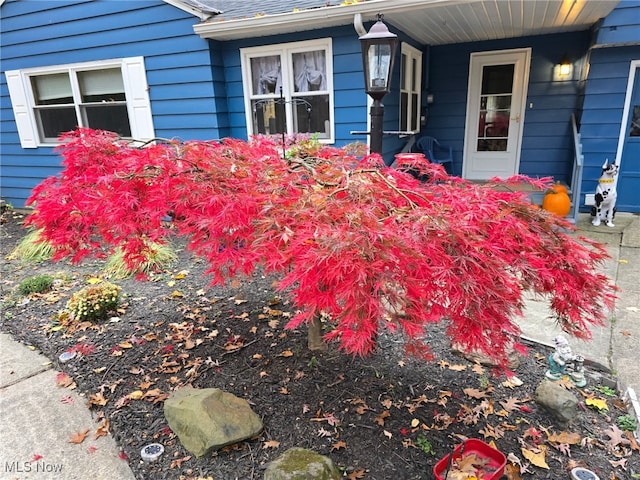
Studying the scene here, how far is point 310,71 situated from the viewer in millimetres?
5480

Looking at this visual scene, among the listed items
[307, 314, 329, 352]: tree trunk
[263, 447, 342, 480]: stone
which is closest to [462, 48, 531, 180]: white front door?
[307, 314, 329, 352]: tree trunk

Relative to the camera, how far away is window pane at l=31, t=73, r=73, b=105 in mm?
6834

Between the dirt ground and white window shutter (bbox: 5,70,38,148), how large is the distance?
16.0 ft

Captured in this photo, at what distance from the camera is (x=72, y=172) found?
8.63ft

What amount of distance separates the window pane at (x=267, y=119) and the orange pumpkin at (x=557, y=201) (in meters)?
3.66

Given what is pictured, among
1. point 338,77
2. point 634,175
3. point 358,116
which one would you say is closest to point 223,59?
point 338,77

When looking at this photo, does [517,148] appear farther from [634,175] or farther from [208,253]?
[208,253]

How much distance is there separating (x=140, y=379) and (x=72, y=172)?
1.40 meters

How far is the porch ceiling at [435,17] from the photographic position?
457 centimetres

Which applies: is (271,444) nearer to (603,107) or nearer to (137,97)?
(137,97)

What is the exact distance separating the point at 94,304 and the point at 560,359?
350 centimetres

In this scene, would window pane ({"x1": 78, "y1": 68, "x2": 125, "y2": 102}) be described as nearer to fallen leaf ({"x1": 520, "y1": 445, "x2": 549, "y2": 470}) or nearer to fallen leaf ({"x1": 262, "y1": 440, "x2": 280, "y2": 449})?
fallen leaf ({"x1": 262, "y1": 440, "x2": 280, "y2": 449})

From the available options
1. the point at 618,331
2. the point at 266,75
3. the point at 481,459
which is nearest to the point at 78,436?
the point at 481,459

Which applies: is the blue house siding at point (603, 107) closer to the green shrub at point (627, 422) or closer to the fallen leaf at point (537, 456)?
the green shrub at point (627, 422)
